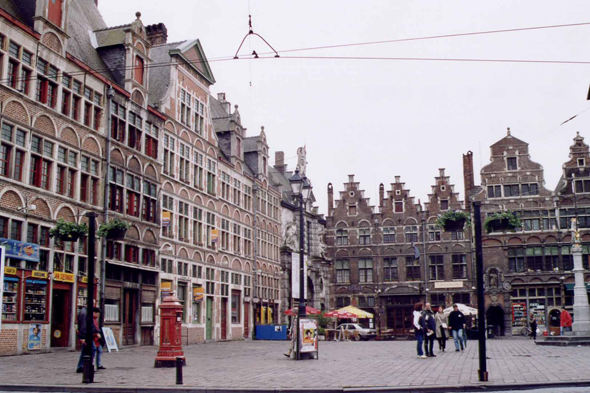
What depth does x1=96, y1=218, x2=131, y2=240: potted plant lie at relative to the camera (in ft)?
77.4

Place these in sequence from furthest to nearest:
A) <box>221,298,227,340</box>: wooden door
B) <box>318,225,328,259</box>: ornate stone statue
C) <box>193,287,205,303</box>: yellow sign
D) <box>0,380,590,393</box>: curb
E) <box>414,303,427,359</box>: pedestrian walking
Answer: <box>318,225,328,259</box>: ornate stone statue
<box>221,298,227,340</box>: wooden door
<box>193,287,205,303</box>: yellow sign
<box>414,303,427,359</box>: pedestrian walking
<box>0,380,590,393</box>: curb

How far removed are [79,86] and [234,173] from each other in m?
15.6

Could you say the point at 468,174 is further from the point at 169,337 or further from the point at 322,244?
the point at 169,337

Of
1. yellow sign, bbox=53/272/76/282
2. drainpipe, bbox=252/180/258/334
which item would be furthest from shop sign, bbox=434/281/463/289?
yellow sign, bbox=53/272/76/282

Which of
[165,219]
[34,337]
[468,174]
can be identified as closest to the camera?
[34,337]

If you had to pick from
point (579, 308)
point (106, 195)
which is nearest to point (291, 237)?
point (579, 308)

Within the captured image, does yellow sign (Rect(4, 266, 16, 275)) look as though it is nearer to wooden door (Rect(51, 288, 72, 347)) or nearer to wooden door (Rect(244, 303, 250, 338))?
wooden door (Rect(51, 288, 72, 347))

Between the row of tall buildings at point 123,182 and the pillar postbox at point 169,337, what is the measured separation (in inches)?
255

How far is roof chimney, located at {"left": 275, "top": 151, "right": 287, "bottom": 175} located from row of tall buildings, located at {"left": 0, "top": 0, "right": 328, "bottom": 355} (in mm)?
10444

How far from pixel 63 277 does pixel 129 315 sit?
545cm

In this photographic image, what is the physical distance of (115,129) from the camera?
89.1ft

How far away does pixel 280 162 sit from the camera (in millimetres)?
55812

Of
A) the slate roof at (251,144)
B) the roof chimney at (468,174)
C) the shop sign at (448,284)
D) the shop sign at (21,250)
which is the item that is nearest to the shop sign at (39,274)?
the shop sign at (21,250)

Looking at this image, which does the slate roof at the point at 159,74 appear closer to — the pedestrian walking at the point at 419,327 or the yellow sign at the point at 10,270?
the yellow sign at the point at 10,270
